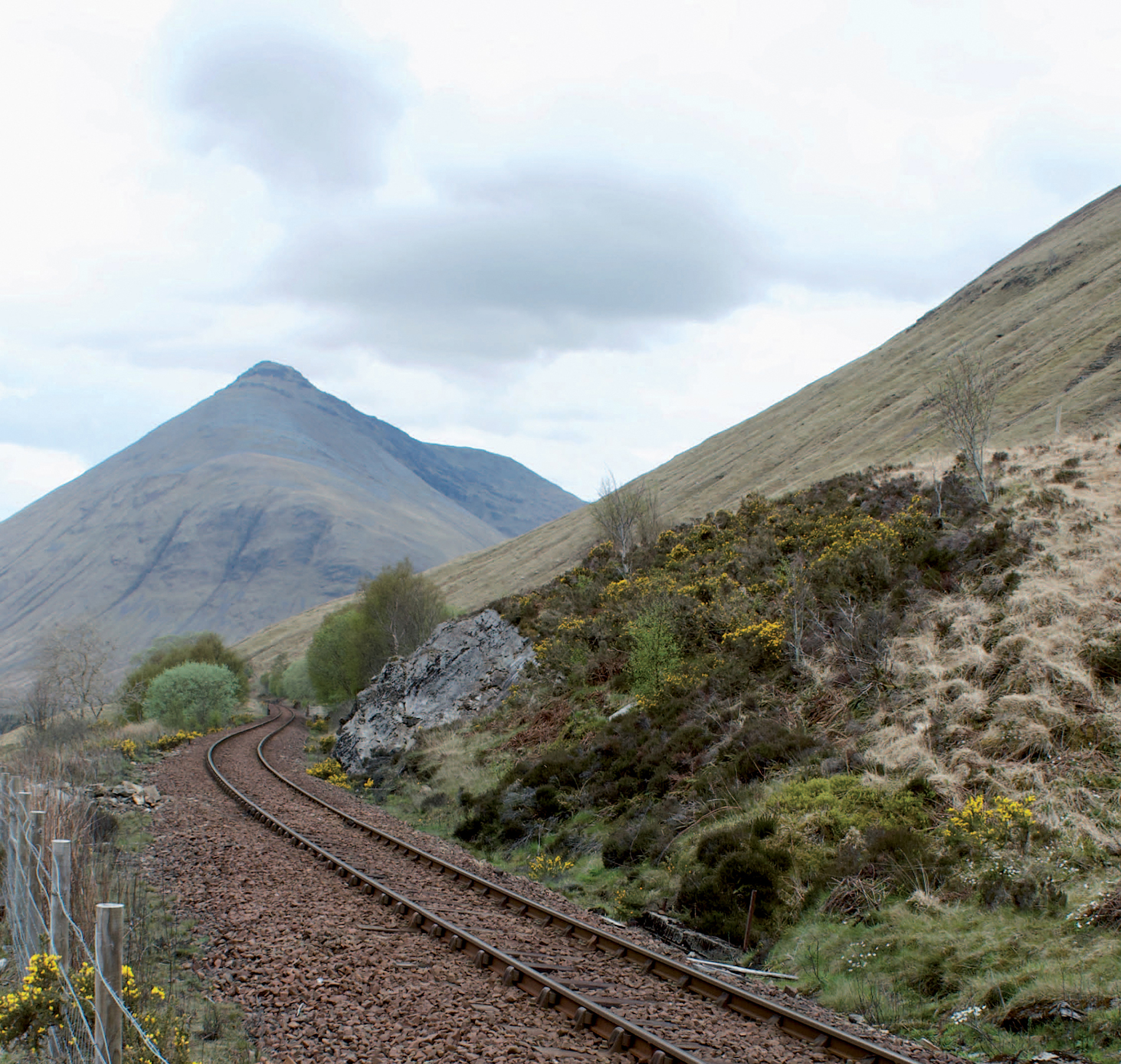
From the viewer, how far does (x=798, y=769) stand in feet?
45.3

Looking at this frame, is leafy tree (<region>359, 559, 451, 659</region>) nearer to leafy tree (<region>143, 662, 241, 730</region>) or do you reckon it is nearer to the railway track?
leafy tree (<region>143, 662, 241, 730</region>)

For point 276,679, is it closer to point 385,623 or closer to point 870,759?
point 385,623

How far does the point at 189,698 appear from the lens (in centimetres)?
5028

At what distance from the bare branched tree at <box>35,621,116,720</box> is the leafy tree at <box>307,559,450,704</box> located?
17726 millimetres

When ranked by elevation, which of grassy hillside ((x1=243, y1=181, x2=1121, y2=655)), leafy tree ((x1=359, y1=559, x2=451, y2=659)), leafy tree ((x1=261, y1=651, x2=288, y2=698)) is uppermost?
grassy hillside ((x1=243, y1=181, x2=1121, y2=655))

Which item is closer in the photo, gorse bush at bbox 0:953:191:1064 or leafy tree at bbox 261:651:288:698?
gorse bush at bbox 0:953:191:1064

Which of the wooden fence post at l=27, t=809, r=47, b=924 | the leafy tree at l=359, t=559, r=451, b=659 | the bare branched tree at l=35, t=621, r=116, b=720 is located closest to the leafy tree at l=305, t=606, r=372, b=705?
the leafy tree at l=359, t=559, r=451, b=659

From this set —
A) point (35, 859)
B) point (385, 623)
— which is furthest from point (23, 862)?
point (385, 623)

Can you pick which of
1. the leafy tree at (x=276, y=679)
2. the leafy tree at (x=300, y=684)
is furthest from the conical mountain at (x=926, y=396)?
the leafy tree at (x=276, y=679)

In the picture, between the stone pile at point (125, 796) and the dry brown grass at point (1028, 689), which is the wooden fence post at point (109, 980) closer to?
the dry brown grass at point (1028, 689)

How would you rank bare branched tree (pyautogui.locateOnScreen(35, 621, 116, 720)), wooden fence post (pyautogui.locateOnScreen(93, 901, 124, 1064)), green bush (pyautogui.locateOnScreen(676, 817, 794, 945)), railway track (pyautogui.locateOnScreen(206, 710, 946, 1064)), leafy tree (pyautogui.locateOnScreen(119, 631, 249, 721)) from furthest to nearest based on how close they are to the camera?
leafy tree (pyautogui.locateOnScreen(119, 631, 249, 721))
bare branched tree (pyautogui.locateOnScreen(35, 621, 116, 720))
green bush (pyautogui.locateOnScreen(676, 817, 794, 945))
railway track (pyautogui.locateOnScreen(206, 710, 946, 1064))
wooden fence post (pyautogui.locateOnScreen(93, 901, 124, 1064))

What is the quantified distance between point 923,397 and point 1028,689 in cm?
6054

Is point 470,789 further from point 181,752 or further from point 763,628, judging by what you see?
point 181,752

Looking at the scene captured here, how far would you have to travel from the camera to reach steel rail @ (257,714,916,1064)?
22.1 feet
